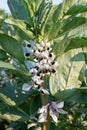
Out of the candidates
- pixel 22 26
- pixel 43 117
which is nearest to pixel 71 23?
pixel 22 26

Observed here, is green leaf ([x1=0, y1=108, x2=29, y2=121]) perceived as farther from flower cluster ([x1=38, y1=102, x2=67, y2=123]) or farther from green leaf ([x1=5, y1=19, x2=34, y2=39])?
green leaf ([x1=5, y1=19, x2=34, y2=39])

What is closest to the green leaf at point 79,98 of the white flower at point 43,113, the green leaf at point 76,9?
the white flower at point 43,113

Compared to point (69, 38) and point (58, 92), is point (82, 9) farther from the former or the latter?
point (58, 92)

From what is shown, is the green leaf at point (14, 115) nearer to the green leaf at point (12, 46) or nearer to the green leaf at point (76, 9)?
the green leaf at point (12, 46)

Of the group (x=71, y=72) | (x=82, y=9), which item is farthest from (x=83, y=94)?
(x=82, y=9)

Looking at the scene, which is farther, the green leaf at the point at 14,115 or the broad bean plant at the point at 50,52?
the green leaf at the point at 14,115
